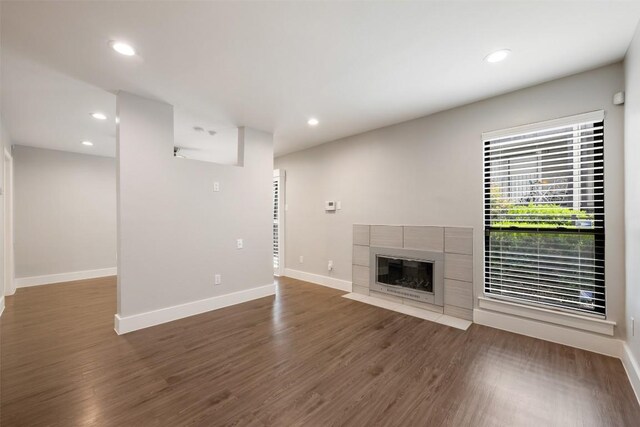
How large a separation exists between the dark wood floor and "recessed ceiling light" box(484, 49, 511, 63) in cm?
263

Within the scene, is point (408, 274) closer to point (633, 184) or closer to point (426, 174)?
point (426, 174)

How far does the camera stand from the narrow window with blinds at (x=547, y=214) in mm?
2564

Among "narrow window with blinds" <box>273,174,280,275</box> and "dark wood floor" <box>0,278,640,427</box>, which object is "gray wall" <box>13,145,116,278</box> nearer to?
"dark wood floor" <box>0,278,640,427</box>

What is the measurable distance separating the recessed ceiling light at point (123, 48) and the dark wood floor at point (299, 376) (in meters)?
2.62

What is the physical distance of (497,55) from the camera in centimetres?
233

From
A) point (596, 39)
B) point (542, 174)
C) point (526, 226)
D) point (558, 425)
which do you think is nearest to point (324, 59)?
point (596, 39)

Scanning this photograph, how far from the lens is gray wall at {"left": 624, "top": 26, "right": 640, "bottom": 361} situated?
6.56 ft

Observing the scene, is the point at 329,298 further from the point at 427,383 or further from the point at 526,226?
the point at 526,226

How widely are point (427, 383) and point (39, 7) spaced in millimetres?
3711

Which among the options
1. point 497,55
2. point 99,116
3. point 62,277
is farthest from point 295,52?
point 62,277

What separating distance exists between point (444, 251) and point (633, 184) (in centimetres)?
178

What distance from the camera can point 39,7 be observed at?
1.76m

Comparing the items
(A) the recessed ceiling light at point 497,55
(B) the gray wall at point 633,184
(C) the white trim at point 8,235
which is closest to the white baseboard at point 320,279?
(B) the gray wall at point 633,184

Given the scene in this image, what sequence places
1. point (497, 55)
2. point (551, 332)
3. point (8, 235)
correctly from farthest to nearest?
point (8, 235) → point (551, 332) → point (497, 55)
